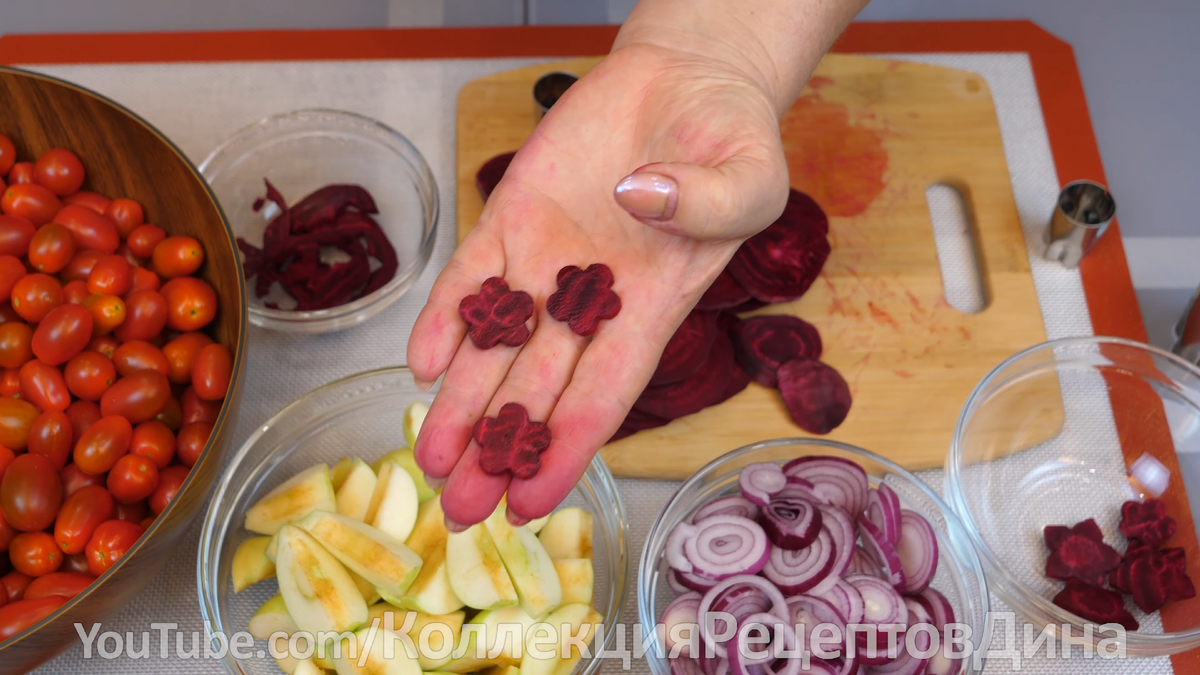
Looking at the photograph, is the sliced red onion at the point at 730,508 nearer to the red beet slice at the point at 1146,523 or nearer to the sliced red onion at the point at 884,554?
the sliced red onion at the point at 884,554

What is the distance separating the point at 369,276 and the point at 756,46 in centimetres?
113

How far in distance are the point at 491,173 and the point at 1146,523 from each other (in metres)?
1.79

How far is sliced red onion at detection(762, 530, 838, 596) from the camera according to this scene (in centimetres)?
175

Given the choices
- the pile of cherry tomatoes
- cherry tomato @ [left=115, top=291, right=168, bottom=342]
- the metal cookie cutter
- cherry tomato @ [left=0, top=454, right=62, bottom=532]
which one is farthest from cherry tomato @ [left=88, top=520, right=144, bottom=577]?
the metal cookie cutter

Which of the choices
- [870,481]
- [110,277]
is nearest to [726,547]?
[870,481]

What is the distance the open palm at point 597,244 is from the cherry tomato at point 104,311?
2.41ft

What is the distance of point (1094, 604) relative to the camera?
75.2 inches

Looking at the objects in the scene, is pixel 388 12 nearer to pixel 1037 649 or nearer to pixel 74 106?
pixel 74 106

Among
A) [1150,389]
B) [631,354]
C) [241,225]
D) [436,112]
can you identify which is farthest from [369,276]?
[1150,389]

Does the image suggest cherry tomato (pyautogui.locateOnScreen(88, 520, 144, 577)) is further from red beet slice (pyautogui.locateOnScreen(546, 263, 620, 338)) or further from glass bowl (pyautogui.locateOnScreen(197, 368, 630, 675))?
red beet slice (pyautogui.locateOnScreen(546, 263, 620, 338))

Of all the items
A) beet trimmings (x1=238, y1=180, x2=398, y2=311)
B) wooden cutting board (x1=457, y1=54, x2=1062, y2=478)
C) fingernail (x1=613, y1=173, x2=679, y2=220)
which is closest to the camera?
fingernail (x1=613, y1=173, x2=679, y2=220)

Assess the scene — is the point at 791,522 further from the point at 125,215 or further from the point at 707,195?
the point at 125,215

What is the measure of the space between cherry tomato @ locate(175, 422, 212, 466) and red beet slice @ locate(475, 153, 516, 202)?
0.97 metres

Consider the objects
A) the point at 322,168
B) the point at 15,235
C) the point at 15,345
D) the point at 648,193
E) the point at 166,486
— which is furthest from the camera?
the point at 322,168
